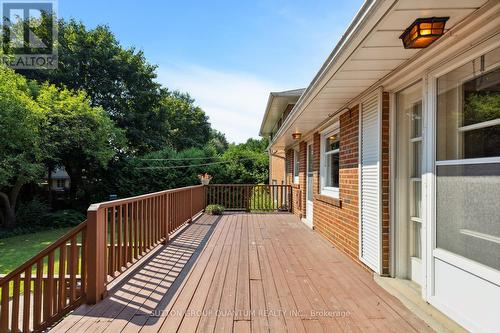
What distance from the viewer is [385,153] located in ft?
10.8

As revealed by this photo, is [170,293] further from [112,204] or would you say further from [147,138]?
[147,138]

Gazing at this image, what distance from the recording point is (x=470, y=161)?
2102 millimetres

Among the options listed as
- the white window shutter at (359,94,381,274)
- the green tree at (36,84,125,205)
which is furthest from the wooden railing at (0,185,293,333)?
the green tree at (36,84,125,205)

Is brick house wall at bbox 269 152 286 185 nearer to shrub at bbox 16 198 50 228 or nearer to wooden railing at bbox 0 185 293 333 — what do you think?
wooden railing at bbox 0 185 293 333

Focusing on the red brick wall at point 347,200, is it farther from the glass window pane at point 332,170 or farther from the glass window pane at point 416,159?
the glass window pane at point 416,159

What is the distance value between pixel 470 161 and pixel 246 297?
82.6 inches

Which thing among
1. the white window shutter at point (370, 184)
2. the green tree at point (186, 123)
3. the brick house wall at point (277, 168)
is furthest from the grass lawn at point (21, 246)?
the green tree at point (186, 123)

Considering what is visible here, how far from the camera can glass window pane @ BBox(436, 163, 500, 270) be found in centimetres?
190

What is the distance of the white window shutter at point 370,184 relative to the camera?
3365 mm

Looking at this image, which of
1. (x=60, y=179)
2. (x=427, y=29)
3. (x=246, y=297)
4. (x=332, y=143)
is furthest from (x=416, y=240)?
(x=60, y=179)

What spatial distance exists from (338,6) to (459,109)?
12.4 ft

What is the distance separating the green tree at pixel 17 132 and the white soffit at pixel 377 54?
9.10m

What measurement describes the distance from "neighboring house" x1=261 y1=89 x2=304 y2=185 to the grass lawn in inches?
324

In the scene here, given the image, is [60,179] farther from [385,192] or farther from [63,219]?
[385,192]
